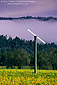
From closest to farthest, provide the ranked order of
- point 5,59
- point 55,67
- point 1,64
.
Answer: point 55,67
point 5,59
point 1,64

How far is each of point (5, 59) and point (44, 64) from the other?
25932 mm

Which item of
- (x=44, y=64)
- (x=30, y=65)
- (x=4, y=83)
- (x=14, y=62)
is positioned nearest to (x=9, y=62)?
(x=14, y=62)

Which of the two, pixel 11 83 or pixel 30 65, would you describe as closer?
pixel 11 83

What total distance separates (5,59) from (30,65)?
1586 centimetres

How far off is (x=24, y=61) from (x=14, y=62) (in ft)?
19.0

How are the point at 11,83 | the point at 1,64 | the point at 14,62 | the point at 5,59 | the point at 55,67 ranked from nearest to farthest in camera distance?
1. the point at 11,83
2. the point at 55,67
3. the point at 14,62
4. the point at 5,59
5. the point at 1,64

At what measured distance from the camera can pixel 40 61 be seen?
11450cm

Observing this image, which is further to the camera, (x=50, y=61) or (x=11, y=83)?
(x=50, y=61)

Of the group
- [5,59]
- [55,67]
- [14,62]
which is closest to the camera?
[55,67]

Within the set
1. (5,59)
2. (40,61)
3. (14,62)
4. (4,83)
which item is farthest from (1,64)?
(4,83)

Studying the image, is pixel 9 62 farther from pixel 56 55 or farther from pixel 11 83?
pixel 11 83

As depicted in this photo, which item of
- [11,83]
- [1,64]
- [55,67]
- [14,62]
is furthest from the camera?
[1,64]

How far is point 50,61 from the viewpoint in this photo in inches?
4673

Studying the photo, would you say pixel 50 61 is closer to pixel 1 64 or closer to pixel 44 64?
pixel 44 64
